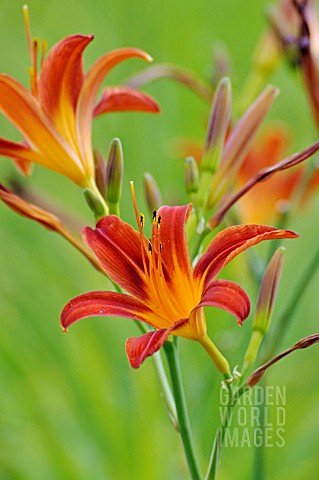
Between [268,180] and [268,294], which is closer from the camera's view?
[268,294]

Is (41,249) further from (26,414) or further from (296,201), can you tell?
(296,201)

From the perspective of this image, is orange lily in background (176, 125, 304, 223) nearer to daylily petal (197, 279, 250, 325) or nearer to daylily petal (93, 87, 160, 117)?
daylily petal (93, 87, 160, 117)

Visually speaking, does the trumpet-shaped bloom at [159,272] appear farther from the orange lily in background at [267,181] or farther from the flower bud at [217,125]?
the orange lily in background at [267,181]

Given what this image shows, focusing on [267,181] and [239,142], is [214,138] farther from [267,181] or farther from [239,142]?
[267,181]

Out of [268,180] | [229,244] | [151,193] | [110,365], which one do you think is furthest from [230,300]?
[110,365]

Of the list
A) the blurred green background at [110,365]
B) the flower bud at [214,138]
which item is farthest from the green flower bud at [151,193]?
the blurred green background at [110,365]

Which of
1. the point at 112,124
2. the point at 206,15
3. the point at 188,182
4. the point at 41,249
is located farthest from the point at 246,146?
the point at 206,15

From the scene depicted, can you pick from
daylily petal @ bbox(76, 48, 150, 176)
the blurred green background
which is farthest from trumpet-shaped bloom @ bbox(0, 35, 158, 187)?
the blurred green background

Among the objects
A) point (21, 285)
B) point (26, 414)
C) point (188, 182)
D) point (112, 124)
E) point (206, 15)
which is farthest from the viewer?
point (206, 15)
